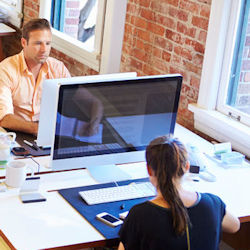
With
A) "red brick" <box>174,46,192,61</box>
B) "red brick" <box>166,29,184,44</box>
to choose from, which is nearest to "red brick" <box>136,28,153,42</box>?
"red brick" <box>166,29,184,44</box>

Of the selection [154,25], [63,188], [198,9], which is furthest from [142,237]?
[154,25]

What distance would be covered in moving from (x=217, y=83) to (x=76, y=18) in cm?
A: 200

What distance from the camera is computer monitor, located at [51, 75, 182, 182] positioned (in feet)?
9.06

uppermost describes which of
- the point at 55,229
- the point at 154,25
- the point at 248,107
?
the point at 154,25

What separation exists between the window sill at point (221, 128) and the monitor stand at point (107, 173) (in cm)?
80

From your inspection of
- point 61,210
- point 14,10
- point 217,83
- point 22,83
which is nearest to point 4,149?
point 61,210

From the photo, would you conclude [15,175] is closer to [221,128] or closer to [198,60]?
[221,128]

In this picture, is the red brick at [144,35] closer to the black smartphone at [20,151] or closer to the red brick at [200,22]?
the red brick at [200,22]

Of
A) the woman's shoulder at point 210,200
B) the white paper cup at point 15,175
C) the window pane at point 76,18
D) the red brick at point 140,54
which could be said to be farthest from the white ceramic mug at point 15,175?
the window pane at point 76,18

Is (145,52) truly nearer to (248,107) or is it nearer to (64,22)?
(248,107)

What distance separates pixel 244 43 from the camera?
142 inches

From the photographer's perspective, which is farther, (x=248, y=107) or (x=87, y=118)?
(x=248, y=107)

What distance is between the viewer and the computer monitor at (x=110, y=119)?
2.76 metres

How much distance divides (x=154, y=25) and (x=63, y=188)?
5.79ft
